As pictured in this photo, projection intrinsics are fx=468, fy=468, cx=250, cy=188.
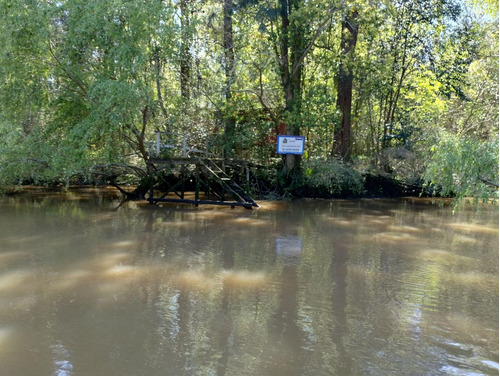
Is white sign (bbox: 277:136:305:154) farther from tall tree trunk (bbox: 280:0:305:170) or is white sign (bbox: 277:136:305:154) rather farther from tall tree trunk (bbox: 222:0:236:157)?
tall tree trunk (bbox: 222:0:236:157)

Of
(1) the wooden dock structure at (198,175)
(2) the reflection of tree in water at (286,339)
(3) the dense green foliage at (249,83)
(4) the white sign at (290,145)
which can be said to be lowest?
(2) the reflection of tree in water at (286,339)

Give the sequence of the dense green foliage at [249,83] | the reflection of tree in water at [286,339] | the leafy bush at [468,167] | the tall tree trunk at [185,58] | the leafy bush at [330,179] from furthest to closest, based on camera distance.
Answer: the leafy bush at [330,179] → the tall tree trunk at [185,58] → the dense green foliage at [249,83] → the leafy bush at [468,167] → the reflection of tree in water at [286,339]

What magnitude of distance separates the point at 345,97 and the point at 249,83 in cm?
387

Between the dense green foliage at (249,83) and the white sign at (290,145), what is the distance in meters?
0.66

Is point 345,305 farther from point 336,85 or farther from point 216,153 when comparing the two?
point 336,85

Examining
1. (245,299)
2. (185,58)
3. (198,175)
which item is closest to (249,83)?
(185,58)

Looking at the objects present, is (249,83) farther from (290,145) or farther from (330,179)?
(330,179)

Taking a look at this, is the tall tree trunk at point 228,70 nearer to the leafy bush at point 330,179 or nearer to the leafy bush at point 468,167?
the leafy bush at point 330,179

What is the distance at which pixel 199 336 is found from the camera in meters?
4.94

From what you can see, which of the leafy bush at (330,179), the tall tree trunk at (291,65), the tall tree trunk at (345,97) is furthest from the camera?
the tall tree trunk at (345,97)

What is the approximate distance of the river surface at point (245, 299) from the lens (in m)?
4.46

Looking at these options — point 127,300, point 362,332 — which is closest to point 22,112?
point 127,300

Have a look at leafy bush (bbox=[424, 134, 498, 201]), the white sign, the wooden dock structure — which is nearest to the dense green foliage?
the white sign

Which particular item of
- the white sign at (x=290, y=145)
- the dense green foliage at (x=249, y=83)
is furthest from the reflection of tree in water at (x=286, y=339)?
the white sign at (x=290, y=145)
